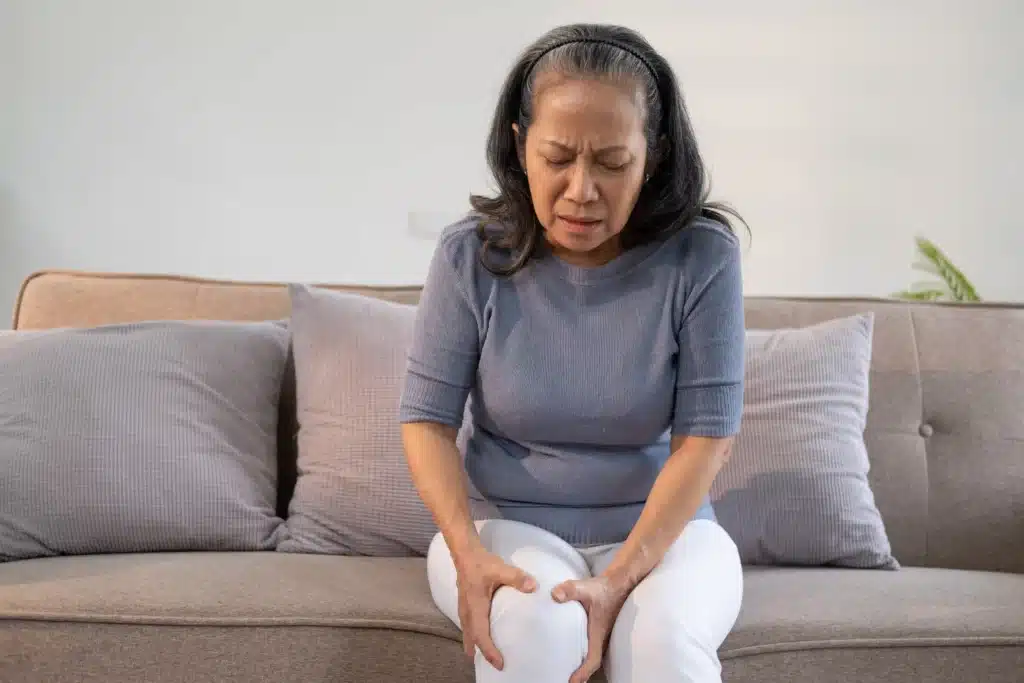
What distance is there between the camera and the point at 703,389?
1420mm

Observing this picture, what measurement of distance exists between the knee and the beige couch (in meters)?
0.19

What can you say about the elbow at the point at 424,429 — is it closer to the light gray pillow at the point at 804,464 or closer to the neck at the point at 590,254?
the neck at the point at 590,254

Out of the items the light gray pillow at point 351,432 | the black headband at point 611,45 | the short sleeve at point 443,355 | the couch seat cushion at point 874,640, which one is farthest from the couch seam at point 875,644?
the black headband at point 611,45

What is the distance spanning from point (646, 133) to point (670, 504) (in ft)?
1.58

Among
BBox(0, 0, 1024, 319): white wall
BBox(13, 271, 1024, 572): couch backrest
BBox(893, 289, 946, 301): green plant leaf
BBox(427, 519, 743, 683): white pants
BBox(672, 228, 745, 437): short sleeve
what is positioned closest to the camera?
BBox(427, 519, 743, 683): white pants

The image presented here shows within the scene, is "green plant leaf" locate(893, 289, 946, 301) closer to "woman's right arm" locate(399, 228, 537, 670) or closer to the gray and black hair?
the gray and black hair

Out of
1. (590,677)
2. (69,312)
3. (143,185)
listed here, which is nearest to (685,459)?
(590,677)

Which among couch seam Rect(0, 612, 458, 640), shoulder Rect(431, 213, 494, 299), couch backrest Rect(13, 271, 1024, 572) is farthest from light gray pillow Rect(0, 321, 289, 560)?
shoulder Rect(431, 213, 494, 299)

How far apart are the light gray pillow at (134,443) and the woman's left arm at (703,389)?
28.7 inches

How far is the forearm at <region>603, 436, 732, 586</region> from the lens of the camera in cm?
131

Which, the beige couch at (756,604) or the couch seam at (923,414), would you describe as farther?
the couch seam at (923,414)

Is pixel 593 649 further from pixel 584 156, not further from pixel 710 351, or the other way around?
pixel 584 156

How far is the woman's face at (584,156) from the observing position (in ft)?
4.33

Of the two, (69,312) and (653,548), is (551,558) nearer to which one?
(653,548)
